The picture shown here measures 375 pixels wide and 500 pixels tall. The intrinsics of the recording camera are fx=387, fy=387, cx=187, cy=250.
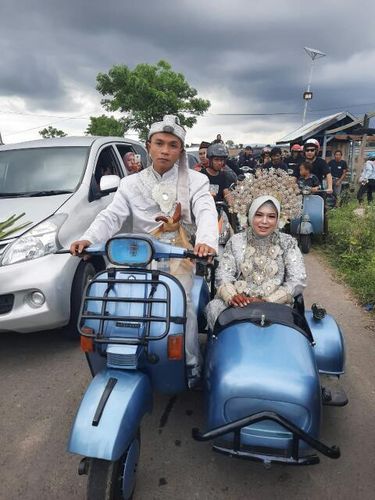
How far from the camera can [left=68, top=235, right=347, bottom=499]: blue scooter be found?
1812 mm

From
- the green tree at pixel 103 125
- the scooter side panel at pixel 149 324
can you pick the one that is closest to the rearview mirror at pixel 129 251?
the scooter side panel at pixel 149 324

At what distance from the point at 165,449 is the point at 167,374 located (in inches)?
23.2

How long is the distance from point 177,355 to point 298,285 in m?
1.20

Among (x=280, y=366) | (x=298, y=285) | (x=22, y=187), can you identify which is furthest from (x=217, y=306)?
(x=22, y=187)

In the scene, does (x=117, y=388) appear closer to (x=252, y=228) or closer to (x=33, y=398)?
(x=33, y=398)

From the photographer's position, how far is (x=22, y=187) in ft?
14.0

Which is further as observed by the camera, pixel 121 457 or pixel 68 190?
pixel 68 190

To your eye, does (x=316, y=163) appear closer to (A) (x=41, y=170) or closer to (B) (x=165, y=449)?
(A) (x=41, y=170)

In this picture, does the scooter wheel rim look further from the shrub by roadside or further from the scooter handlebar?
the shrub by roadside

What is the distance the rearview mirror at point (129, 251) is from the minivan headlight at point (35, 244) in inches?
58.3

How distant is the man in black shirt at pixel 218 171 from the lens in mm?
5547

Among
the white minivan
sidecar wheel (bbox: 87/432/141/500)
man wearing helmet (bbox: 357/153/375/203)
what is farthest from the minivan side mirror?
man wearing helmet (bbox: 357/153/375/203)

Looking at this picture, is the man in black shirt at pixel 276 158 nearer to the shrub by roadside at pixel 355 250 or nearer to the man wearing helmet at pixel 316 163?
the man wearing helmet at pixel 316 163

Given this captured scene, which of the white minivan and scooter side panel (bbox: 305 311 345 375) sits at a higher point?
the white minivan
